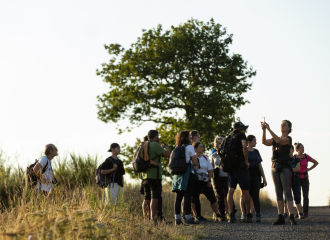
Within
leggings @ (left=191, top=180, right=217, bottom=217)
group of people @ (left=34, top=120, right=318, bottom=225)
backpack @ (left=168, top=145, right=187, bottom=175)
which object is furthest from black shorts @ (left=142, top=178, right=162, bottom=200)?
leggings @ (left=191, top=180, right=217, bottom=217)

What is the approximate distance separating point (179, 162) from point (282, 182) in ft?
7.08

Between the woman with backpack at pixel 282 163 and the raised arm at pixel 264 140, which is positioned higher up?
the raised arm at pixel 264 140

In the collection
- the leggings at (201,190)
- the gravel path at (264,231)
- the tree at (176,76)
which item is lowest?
the gravel path at (264,231)

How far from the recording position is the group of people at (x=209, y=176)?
8.64 meters

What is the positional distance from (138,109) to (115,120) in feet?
5.77

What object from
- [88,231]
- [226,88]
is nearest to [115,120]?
[226,88]

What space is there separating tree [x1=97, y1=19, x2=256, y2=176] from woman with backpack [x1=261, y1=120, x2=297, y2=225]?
47.3 feet

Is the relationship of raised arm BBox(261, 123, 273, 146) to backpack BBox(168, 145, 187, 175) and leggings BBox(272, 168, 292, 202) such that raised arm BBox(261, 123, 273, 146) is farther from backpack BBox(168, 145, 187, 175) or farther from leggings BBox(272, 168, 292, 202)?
backpack BBox(168, 145, 187, 175)

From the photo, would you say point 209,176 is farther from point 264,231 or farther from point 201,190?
point 264,231

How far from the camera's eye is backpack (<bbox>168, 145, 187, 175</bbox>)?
901 cm

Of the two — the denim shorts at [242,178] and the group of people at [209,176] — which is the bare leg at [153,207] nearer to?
the group of people at [209,176]

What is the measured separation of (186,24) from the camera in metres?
26.1

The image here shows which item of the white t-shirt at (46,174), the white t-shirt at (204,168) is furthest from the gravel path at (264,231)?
the white t-shirt at (46,174)

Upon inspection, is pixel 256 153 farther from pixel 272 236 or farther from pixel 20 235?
pixel 20 235
